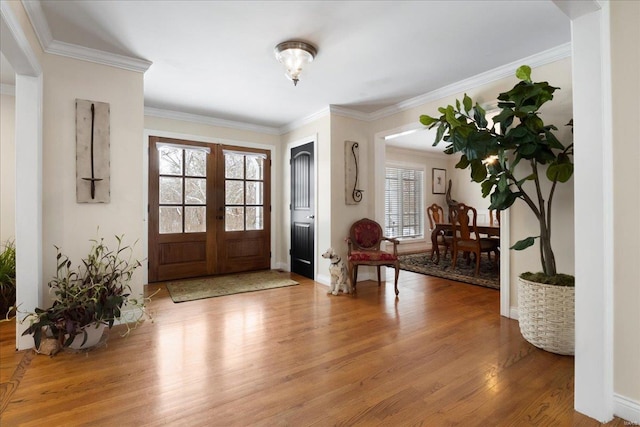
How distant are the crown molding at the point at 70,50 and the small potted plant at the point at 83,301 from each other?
1573 millimetres

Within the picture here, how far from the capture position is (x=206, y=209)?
15.9 feet

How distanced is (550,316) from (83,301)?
11.1ft

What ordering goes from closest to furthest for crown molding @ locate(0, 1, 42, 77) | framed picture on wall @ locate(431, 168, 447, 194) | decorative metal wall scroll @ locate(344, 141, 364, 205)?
crown molding @ locate(0, 1, 42, 77), decorative metal wall scroll @ locate(344, 141, 364, 205), framed picture on wall @ locate(431, 168, 447, 194)

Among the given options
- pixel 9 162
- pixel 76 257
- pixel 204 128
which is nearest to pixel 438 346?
pixel 76 257

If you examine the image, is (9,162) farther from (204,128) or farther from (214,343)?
(214,343)

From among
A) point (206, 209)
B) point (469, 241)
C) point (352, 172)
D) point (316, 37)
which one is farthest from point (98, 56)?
point (469, 241)

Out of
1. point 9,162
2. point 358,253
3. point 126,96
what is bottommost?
point 358,253

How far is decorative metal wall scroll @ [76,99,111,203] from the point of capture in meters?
2.72

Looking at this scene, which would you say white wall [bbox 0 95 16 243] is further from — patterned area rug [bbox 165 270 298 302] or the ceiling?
patterned area rug [bbox 165 270 298 302]

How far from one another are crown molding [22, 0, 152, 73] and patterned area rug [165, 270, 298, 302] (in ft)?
8.05

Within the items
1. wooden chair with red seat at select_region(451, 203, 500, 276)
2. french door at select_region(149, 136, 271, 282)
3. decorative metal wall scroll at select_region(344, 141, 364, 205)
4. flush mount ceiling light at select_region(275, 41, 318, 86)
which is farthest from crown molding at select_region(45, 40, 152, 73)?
wooden chair with red seat at select_region(451, 203, 500, 276)

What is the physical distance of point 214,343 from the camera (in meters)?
Answer: 2.49

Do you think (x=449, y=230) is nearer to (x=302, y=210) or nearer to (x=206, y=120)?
(x=302, y=210)

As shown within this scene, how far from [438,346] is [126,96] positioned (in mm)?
3438
